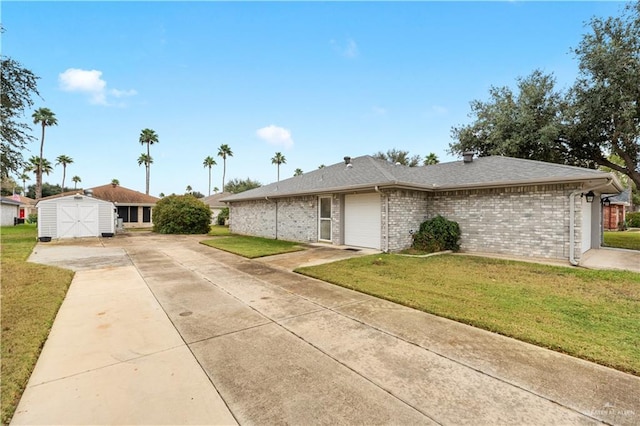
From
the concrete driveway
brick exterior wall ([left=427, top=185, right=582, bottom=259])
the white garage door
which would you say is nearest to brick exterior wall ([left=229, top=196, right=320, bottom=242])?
the white garage door

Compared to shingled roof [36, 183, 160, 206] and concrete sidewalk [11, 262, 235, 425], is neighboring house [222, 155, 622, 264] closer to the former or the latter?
concrete sidewalk [11, 262, 235, 425]

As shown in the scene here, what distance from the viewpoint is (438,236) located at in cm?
1030

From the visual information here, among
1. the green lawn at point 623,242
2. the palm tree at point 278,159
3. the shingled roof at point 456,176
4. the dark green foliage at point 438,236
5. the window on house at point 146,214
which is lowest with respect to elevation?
the green lawn at point 623,242

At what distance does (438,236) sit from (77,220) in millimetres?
19068

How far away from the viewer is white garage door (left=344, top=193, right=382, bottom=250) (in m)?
10.6

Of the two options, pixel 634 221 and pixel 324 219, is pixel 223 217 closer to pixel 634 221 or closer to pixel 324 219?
pixel 324 219

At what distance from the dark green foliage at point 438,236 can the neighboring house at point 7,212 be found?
36.0 meters

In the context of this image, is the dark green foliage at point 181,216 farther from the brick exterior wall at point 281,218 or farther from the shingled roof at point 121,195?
the shingled roof at point 121,195

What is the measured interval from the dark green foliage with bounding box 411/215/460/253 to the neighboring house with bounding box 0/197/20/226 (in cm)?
3597

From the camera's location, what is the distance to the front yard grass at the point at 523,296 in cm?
343

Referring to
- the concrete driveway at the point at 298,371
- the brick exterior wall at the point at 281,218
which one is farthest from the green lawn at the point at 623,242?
the concrete driveway at the point at 298,371

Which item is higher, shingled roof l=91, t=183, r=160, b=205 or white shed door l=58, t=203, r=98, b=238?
shingled roof l=91, t=183, r=160, b=205

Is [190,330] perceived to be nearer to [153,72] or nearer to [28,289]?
[28,289]

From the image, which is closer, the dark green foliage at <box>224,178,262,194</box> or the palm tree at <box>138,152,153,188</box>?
the palm tree at <box>138,152,153,188</box>
